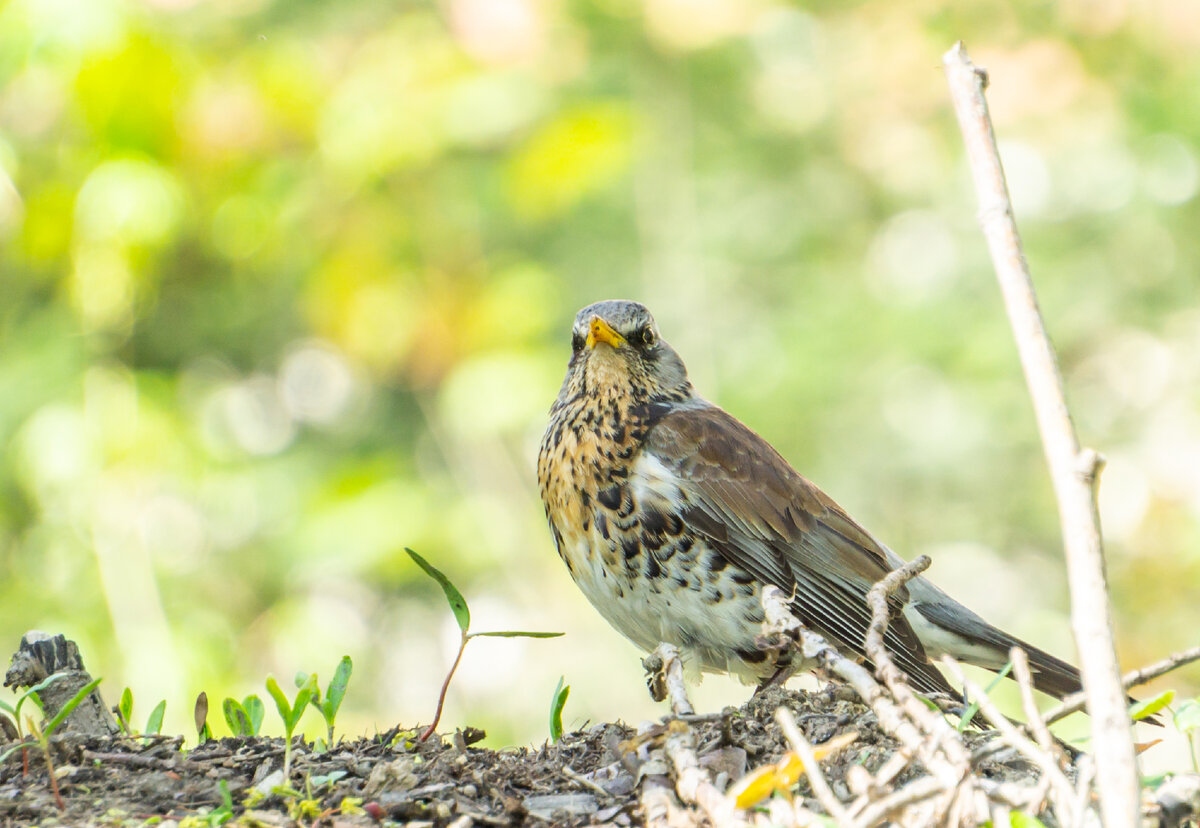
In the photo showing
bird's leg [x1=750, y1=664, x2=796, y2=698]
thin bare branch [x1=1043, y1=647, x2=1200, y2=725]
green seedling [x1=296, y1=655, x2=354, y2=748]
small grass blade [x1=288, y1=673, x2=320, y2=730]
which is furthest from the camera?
bird's leg [x1=750, y1=664, x2=796, y2=698]

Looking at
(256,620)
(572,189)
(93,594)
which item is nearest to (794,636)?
(572,189)

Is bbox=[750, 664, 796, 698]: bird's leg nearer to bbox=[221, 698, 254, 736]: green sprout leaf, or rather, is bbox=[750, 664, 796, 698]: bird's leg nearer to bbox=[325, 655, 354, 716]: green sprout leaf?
bbox=[325, 655, 354, 716]: green sprout leaf

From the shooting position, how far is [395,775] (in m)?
2.27

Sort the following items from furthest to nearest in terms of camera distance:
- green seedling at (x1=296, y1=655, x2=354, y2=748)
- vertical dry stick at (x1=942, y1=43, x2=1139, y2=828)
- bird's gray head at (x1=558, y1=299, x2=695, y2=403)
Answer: bird's gray head at (x1=558, y1=299, x2=695, y2=403) → green seedling at (x1=296, y1=655, x2=354, y2=748) → vertical dry stick at (x1=942, y1=43, x2=1139, y2=828)

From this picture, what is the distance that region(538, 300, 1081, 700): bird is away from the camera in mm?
3703

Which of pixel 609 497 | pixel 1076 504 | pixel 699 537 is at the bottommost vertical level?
pixel 1076 504

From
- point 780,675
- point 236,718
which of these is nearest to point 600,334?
point 780,675

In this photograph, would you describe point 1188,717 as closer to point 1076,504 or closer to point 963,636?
point 1076,504

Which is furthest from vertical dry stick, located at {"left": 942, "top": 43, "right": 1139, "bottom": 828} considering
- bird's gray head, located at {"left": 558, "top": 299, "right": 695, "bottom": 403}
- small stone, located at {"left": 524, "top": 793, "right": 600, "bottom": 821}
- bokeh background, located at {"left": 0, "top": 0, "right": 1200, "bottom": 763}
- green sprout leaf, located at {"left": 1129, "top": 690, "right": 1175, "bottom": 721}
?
bokeh background, located at {"left": 0, "top": 0, "right": 1200, "bottom": 763}

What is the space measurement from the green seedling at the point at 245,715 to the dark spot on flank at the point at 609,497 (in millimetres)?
1318

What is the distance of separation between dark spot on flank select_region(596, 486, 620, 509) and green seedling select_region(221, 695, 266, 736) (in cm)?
132

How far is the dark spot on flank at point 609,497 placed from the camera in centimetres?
382

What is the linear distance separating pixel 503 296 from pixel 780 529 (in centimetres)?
319

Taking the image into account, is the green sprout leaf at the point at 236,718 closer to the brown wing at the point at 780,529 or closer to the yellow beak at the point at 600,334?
the brown wing at the point at 780,529
